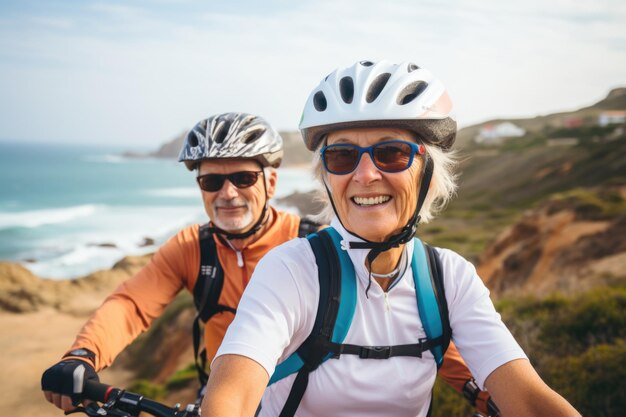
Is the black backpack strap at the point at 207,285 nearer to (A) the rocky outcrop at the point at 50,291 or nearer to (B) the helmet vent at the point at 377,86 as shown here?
(B) the helmet vent at the point at 377,86

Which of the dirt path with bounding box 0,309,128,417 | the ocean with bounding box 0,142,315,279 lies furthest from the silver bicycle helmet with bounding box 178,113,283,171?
the dirt path with bounding box 0,309,128,417

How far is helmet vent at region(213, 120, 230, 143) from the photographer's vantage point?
3984 millimetres

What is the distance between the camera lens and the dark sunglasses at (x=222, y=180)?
3984 mm

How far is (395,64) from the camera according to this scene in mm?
2713

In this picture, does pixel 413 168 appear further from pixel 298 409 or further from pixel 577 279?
pixel 577 279

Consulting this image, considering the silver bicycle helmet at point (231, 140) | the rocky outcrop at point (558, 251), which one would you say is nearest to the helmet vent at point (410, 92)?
the silver bicycle helmet at point (231, 140)

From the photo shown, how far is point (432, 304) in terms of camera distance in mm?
2342

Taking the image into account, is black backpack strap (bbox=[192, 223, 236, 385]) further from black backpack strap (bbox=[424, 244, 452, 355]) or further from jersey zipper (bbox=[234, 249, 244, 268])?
black backpack strap (bbox=[424, 244, 452, 355])

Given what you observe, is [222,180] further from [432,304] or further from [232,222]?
[432,304]

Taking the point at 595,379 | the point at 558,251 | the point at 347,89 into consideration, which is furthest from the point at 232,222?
the point at 558,251

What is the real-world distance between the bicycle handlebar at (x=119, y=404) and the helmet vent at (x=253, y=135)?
7.37 ft

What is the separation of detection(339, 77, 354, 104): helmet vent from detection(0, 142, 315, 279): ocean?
11.2 metres

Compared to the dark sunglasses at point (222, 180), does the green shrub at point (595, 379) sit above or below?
below

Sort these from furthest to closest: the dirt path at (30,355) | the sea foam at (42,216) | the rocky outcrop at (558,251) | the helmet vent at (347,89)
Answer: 1. the sea foam at (42,216)
2. the dirt path at (30,355)
3. the rocky outcrop at (558,251)
4. the helmet vent at (347,89)
